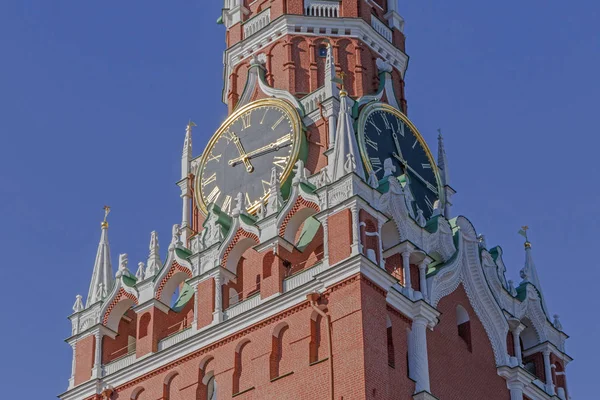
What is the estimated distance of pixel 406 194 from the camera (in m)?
46.8

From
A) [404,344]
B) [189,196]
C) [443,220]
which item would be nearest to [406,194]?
[443,220]

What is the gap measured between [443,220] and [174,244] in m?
7.70

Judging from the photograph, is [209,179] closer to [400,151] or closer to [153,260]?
[153,260]

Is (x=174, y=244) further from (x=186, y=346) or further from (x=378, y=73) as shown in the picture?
(x=378, y=73)

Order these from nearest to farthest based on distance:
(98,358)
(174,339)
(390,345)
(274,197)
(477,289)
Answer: (390,345), (174,339), (274,197), (477,289), (98,358)

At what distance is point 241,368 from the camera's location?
44750 mm

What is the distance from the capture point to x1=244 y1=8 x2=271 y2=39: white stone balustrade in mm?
53547

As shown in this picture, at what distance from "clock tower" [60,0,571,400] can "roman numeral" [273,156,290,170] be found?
2.8 inches

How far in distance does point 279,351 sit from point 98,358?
6.64 meters

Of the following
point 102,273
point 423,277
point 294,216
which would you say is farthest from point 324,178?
point 102,273

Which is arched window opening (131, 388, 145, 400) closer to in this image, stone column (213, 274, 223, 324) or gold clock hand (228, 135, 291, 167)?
stone column (213, 274, 223, 324)

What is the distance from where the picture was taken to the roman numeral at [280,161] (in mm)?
48719

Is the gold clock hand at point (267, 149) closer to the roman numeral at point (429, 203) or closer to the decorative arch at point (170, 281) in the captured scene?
the decorative arch at point (170, 281)

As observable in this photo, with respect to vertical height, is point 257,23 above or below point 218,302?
above
